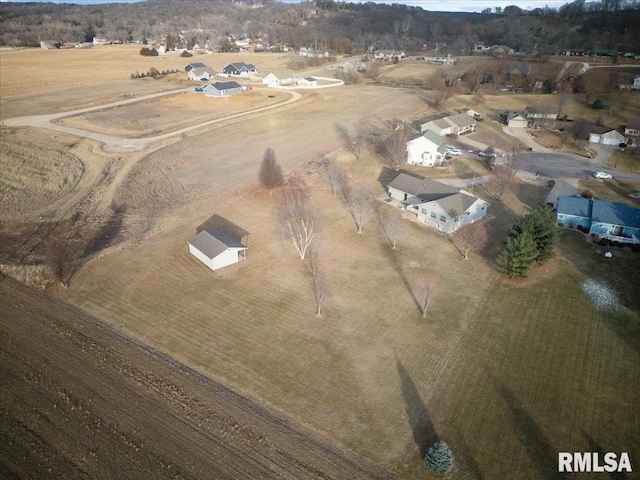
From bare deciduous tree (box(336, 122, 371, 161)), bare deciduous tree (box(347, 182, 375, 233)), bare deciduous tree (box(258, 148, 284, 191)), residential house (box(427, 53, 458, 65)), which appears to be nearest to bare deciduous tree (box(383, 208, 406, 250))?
bare deciduous tree (box(347, 182, 375, 233))

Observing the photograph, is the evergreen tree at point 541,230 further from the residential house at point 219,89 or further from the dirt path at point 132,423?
the residential house at point 219,89

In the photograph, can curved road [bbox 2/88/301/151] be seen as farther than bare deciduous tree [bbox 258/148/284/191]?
Yes

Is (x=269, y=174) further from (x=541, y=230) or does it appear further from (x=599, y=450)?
(x=599, y=450)

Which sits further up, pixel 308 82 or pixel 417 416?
pixel 308 82

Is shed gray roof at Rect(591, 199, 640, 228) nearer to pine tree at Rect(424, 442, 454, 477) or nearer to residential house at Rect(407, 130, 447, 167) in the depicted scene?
residential house at Rect(407, 130, 447, 167)

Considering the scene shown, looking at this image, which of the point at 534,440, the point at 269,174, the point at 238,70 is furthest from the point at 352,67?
the point at 534,440

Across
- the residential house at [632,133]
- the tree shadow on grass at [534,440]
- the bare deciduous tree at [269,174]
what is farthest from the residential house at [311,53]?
the tree shadow on grass at [534,440]
